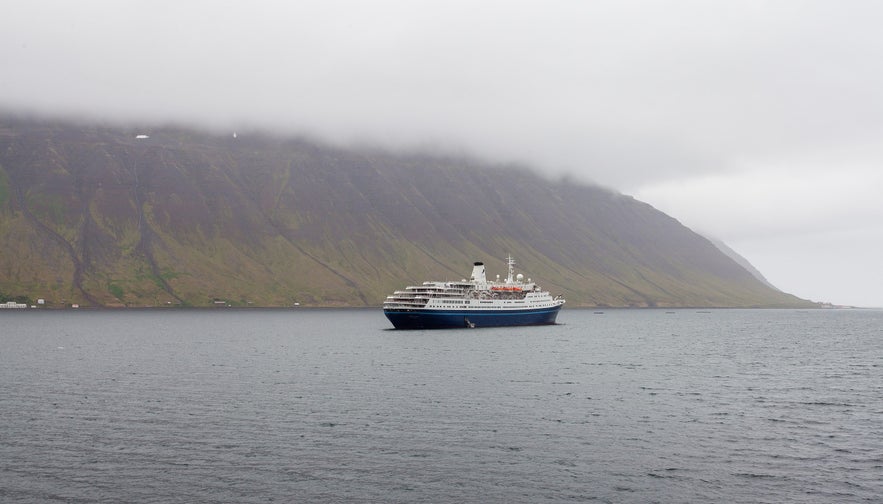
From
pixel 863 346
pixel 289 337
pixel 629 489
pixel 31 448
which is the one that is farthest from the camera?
pixel 289 337

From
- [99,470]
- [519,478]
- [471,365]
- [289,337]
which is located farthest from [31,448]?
[289,337]

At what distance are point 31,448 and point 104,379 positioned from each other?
40.2 m

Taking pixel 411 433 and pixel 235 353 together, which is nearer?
pixel 411 433

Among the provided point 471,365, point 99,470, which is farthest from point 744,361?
point 99,470

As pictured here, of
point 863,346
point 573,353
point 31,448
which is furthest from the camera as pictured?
point 863,346

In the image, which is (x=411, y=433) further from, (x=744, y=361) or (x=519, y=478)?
(x=744, y=361)

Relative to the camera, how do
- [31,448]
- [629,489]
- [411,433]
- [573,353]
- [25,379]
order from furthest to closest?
[573,353] → [25,379] → [411,433] → [31,448] → [629,489]

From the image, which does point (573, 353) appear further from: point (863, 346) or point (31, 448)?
point (31, 448)

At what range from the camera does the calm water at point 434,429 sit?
45.6 m

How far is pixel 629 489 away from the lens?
4566 centimetres

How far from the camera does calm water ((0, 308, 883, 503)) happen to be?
45.6 metres

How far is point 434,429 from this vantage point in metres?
61.9

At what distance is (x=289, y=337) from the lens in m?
178

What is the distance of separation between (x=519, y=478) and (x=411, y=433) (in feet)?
47.9
